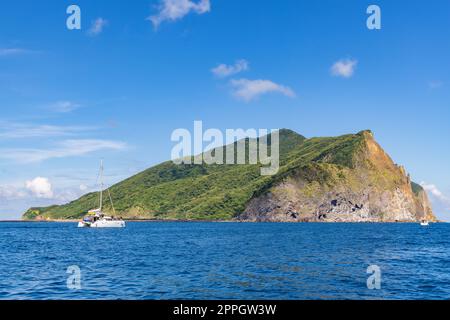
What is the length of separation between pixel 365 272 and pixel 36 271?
37.7 m

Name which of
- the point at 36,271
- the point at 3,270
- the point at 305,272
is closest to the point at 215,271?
the point at 305,272

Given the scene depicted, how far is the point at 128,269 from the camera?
48875 millimetres

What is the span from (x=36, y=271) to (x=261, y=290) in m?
27.9
